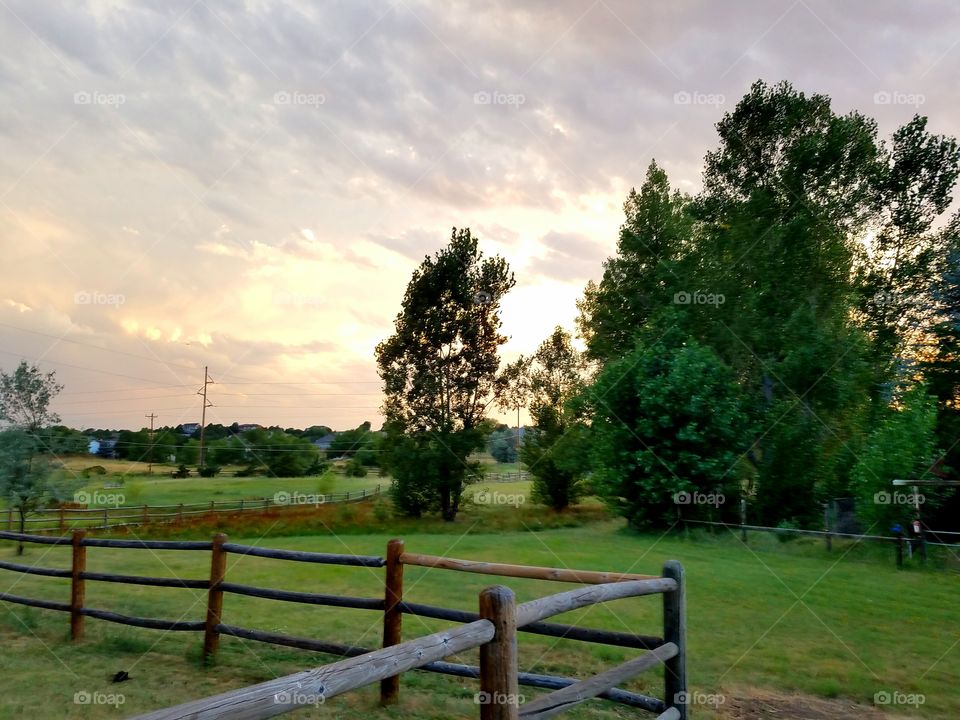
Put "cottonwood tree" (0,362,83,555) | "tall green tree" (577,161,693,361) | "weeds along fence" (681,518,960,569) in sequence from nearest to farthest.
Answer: "weeds along fence" (681,518,960,569) → "cottonwood tree" (0,362,83,555) → "tall green tree" (577,161,693,361)

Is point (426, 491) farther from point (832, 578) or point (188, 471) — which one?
point (188, 471)

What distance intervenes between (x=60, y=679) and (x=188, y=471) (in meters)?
50.5

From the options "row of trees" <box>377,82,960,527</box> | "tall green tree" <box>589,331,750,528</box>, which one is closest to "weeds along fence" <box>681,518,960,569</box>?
"row of trees" <box>377,82,960,527</box>

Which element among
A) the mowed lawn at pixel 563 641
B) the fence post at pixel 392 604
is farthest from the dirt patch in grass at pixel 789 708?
the fence post at pixel 392 604

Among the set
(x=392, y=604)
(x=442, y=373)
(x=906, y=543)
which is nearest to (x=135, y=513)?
(x=442, y=373)

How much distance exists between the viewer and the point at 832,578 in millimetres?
14906

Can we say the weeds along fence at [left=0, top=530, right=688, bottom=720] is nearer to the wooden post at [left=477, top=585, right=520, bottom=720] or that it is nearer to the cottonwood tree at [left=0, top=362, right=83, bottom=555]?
the wooden post at [left=477, top=585, right=520, bottom=720]

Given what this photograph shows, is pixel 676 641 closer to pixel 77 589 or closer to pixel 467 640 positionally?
pixel 467 640

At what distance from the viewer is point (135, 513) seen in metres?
31.9

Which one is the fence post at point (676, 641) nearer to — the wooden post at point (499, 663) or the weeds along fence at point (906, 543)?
the wooden post at point (499, 663)

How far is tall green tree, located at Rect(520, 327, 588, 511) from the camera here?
3569cm

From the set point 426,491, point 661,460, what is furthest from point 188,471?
point 661,460

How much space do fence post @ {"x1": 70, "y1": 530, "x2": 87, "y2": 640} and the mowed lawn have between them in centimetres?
19

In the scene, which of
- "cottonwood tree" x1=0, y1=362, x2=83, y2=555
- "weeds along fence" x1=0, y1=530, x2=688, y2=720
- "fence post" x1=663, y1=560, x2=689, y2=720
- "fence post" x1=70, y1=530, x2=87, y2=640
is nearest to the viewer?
"weeds along fence" x1=0, y1=530, x2=688, y2=720
